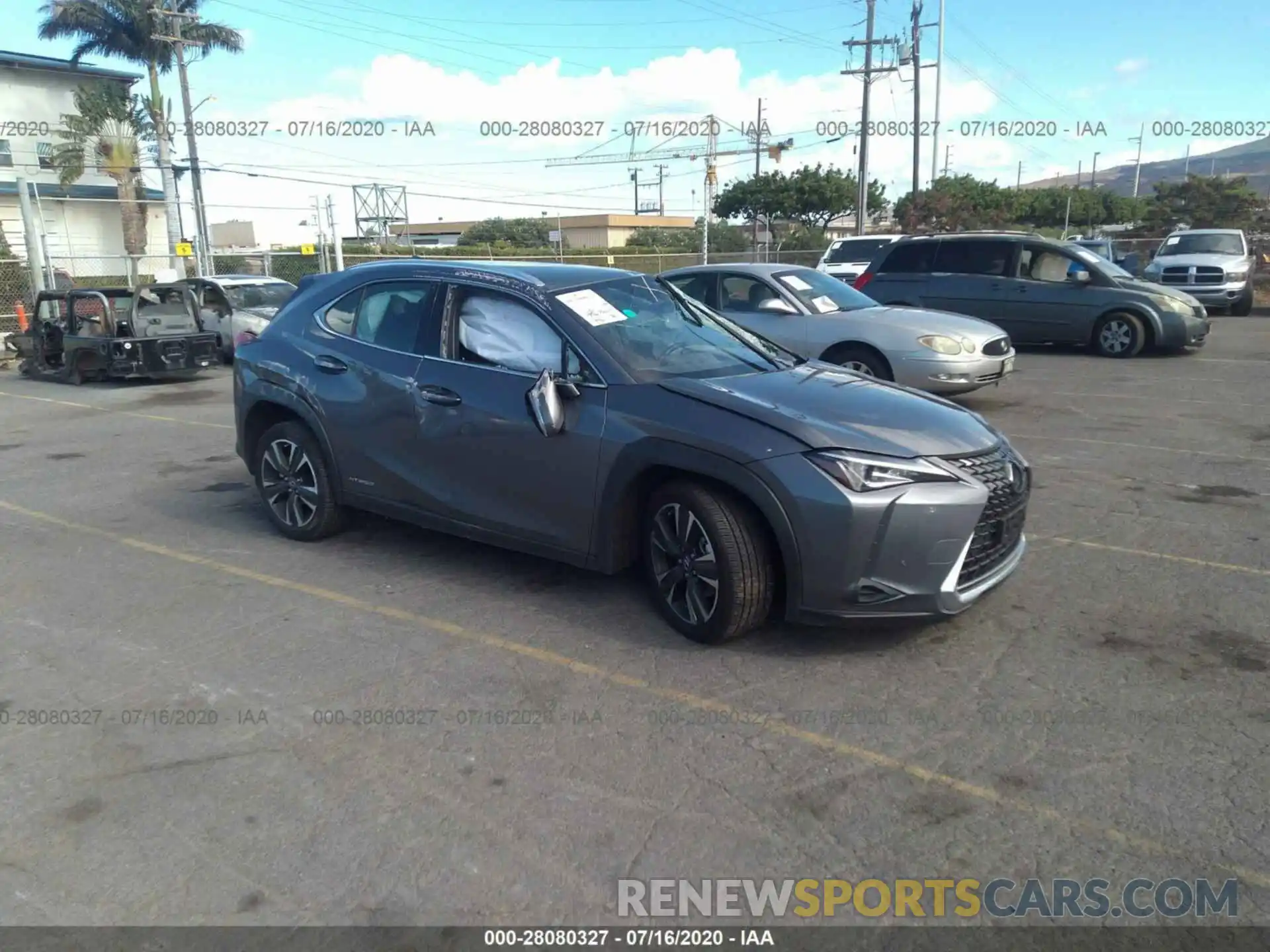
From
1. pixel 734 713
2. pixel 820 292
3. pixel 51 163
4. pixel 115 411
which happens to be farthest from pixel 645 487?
pixel 51 163

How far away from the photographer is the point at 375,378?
17.6 ft

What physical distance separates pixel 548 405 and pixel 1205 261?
2123cm

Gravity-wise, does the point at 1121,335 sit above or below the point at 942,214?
below

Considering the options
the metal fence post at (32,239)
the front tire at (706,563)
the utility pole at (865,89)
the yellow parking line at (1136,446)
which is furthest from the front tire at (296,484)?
the utility pole at (865,89)

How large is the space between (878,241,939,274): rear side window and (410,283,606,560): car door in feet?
35.7

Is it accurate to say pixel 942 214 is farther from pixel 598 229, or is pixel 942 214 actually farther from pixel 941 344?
pixel 598 229

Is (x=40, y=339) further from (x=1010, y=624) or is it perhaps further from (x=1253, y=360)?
(x=1253, y=360)

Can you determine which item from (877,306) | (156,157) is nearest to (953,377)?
(877,306)

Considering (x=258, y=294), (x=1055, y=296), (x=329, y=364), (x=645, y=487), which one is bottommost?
(x=645, y=487)

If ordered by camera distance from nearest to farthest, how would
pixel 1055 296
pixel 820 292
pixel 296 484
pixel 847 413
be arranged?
pixel 847 413 < pixel 296 484 < pixel 820 292 < pixel 1055 296

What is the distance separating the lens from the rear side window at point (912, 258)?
1457 cm

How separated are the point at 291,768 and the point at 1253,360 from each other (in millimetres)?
14650

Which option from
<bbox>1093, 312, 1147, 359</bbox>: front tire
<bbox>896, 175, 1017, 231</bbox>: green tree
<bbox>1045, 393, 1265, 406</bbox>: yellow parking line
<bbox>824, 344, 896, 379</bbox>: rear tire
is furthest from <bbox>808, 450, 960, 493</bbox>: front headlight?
<bbox>896, 175, 1017, 231</bbox>: green tree

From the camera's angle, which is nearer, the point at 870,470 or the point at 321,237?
the point at 870,470
